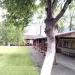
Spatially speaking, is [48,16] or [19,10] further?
[19,10]

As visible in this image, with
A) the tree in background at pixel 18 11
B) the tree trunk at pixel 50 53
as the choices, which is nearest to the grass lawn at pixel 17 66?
the tree in background at pixel 18 11

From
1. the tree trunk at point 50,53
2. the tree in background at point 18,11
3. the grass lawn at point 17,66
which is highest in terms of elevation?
the tree in background at point 18,11

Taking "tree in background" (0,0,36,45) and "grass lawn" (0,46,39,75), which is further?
"grass lawn" (0,46,39,75)

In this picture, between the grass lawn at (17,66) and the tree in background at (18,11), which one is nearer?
the tree in background at (18,11)

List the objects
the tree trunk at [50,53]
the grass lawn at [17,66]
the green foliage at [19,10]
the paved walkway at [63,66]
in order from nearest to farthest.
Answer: the tree trunk at [50,53], the green foliage at [19,10], the paved walkway at [63,66], the grass lawn at [17,66]

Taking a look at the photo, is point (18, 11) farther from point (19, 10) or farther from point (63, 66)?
point (63, 66)

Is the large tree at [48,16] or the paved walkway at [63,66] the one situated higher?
the large tree at [48,16]

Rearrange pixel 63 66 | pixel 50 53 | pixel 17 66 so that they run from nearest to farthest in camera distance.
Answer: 1. pixel 50 53
2. pixel 63 66
3. pixel 17 66

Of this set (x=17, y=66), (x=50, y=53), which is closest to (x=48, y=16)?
(x=50, y=53)

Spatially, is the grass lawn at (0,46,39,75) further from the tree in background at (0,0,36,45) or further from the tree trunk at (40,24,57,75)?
the tree trunk at (40,24,57,75)

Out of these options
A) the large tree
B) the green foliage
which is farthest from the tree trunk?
the green foliage

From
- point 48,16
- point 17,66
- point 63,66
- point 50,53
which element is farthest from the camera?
point 17,66

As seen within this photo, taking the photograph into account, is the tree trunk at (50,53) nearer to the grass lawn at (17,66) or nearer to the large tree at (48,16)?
the large tree at (48,16)

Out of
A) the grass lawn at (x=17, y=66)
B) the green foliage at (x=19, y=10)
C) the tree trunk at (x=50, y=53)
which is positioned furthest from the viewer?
the grass lawn at (x=17, y=66)
